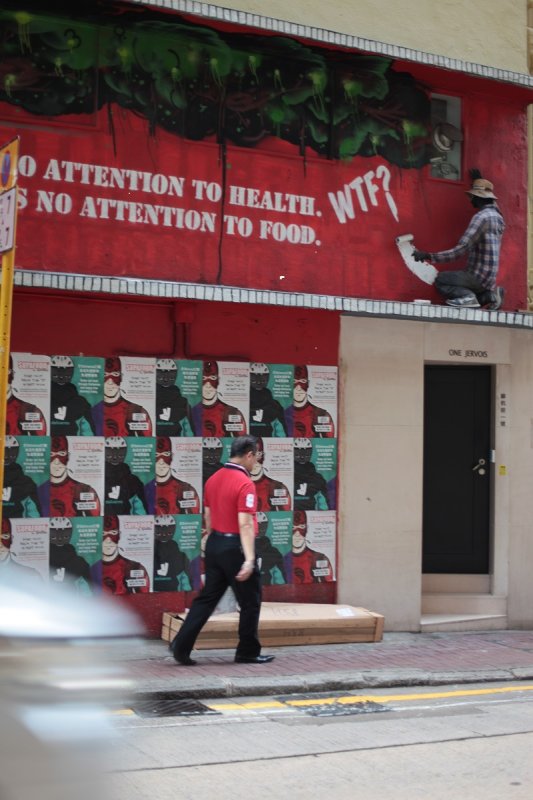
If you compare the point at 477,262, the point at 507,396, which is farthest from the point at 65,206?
the point at 507,396

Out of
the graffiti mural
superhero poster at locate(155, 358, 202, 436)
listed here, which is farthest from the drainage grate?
the graffiti mural

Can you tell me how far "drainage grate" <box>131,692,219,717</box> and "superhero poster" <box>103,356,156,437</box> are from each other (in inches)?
110

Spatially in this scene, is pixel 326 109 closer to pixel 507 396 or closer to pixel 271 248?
pixel 271 248

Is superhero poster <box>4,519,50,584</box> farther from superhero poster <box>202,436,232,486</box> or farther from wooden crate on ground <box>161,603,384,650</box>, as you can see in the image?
superhero poster <box>202,436,232,486</box>

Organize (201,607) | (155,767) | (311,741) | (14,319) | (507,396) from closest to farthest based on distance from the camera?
(155,767), (311,741), (201,607), (14,319), (507,396)

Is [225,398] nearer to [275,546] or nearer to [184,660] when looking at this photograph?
[275,546]

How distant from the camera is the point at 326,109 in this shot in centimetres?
1166

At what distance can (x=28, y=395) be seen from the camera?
1004 centimetres

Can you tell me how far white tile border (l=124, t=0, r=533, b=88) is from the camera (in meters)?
10.2

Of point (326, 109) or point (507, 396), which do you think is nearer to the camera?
point (326, 109)

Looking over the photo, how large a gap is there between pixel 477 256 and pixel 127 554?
4.97 meters

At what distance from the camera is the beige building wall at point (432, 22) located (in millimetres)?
11648

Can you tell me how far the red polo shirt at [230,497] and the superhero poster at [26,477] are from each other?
5.09 feet

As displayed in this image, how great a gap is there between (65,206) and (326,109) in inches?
121
